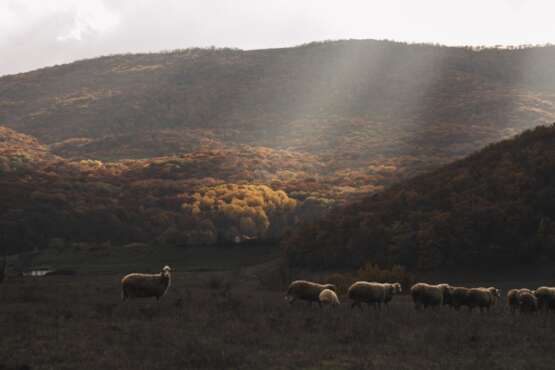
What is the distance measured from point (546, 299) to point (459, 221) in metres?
27.3

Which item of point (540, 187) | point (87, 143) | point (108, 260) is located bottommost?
point (108, 260)

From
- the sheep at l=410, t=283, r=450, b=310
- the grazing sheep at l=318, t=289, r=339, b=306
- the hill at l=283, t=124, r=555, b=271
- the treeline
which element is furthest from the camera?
the treeline

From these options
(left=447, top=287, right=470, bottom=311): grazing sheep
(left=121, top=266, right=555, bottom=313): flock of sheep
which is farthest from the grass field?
(left=447, top=287, right=470, bottom=311): grazing sheep

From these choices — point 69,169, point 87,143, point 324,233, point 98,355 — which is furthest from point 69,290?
point 87,143

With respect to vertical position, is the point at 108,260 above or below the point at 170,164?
below

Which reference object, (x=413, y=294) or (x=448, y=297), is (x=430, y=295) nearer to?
(x=413, y=294)

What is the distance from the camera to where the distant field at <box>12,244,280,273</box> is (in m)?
58.4

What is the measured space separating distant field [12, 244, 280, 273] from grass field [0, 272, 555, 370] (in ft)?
113

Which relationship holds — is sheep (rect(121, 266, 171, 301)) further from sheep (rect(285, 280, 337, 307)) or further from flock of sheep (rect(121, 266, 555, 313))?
sheep (rect(285, 280, 337, 307))

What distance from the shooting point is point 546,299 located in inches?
898

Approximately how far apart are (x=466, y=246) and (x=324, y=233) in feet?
47.4

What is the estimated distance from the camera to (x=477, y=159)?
6259cm

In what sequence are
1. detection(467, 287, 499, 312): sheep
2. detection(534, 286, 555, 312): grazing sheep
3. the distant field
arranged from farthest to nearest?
the distant field, detection(467, 287, 499, 312): sheep, detection(534, 286, 555, 312): grazing sheep

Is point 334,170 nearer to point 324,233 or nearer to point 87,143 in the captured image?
point 87,143
